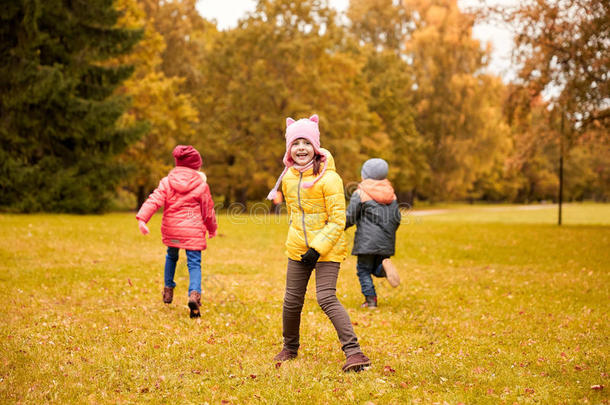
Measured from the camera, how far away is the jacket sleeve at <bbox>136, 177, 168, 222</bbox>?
21.0ft

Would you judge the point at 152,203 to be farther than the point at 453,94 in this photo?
No

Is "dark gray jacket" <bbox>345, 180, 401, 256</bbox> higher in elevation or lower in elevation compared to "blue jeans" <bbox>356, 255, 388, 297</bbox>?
higher

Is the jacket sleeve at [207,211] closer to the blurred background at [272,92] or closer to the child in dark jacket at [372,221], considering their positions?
the child in dark jacket at [372,221]

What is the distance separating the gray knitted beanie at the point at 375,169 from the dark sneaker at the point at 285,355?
3.56 metres

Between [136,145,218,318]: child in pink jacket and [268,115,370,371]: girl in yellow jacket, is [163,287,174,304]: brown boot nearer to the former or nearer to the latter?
[136,145,218,318]: child in pink jacket

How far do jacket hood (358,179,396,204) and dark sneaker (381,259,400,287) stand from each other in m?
0.97

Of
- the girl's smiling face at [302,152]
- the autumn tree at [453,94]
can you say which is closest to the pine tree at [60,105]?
the girl's smiling face at [302,152]

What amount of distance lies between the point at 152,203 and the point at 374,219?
3368mm

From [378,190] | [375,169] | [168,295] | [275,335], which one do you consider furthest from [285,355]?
[375,169]

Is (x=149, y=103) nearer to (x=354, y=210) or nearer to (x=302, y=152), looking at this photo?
(x=354, y=210)

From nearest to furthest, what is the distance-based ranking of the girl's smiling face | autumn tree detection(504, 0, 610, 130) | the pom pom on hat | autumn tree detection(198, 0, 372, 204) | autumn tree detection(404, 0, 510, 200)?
the girl's smiling face
the pom pom on hat
autumn tree detection(504, 0, 610, 130)
autumn tree detection(198, 0, 372, 204)
autumn tree detection(404, 0, 510, 200)

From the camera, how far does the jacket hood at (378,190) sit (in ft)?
27.0

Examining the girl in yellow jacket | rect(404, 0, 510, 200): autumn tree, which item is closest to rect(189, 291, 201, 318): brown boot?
the girl in yellow jacket

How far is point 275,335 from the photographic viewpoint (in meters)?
6.41
